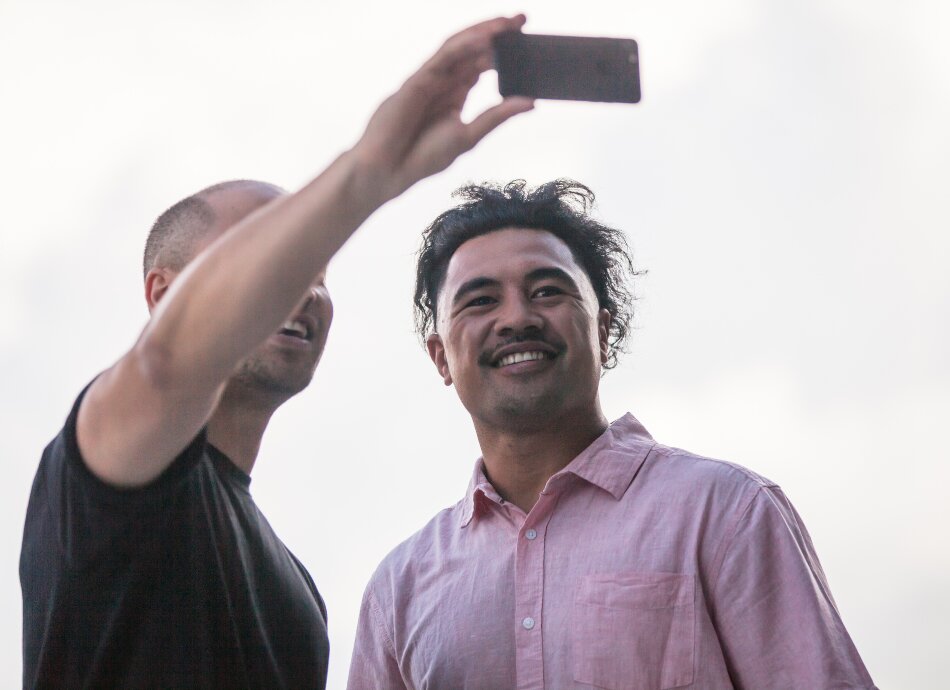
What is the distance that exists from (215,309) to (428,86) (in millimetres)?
552

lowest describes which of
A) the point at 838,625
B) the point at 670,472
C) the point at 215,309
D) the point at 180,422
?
the point at 838,625

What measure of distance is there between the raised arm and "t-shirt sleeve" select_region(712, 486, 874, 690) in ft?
5.72

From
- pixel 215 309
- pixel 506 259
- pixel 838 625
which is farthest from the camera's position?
pixel 506 259

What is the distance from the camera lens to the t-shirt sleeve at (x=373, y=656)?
3711mm

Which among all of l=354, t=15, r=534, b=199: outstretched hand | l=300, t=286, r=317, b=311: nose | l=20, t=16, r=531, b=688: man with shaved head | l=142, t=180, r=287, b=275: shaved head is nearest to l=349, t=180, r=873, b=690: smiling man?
l=20, t=16, r=531, b=688: man with shaved head

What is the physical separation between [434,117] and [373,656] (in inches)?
91.3

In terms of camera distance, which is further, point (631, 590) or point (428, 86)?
point (631, 590)

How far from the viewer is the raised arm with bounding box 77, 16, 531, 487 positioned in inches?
70.1

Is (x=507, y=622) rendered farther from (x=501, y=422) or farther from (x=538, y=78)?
(x=538, y=78)

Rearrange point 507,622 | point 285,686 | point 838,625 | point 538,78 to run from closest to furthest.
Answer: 1. point 538,78
2. point 285,686
3. point 838,625
4. point 507,622

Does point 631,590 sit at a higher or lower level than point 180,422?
lower

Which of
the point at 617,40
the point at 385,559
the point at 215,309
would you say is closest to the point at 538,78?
the point at 617,40

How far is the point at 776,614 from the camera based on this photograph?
10.5 feet

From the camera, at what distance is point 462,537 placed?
383 centimetres
